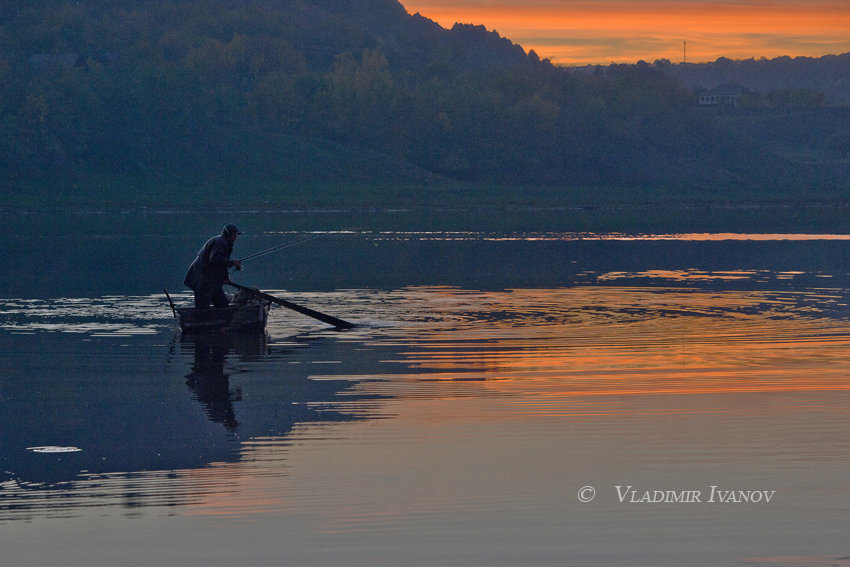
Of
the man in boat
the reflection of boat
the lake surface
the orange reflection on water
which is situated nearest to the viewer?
the lake surface

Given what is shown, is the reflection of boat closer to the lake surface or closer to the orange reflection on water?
the lake surface

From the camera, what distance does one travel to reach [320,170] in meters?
160

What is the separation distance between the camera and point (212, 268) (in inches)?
1048

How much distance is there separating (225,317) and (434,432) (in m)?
10.9

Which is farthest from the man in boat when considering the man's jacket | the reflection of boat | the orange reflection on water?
the orange reflection on water

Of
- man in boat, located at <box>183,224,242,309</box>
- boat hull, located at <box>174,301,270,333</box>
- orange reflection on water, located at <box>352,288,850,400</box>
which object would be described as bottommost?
orange reflection on water, located at <box>352,288,850,400</box>

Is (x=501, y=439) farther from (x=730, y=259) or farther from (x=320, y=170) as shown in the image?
(x=320, y=170)

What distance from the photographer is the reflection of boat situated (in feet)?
84.3

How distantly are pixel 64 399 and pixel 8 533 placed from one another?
23.6 feet

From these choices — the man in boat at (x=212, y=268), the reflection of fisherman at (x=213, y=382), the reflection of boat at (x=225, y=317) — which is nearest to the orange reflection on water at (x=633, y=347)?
the reflection of fisherman at (x=213, y=382)

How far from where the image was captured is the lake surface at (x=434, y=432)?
1154 cm

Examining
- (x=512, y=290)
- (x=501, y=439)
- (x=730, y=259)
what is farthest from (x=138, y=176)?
(x=501, y=439)

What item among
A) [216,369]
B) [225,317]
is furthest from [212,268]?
[216,369]

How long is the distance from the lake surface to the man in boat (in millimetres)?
1064
